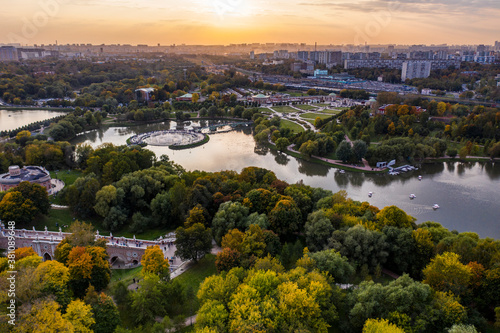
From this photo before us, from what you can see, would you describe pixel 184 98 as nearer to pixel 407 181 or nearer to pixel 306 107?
pixel 306 107

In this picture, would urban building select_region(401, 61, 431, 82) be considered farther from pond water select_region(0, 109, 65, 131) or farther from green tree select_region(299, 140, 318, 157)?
→ pond water select_region(0, 109, 65, 131)

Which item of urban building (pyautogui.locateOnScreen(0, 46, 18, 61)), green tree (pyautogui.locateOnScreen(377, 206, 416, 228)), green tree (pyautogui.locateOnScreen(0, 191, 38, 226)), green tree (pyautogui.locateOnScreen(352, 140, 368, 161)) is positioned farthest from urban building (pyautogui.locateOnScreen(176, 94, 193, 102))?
urban building (pyautogui.locateOnScreen(0, 46, 18, 61))

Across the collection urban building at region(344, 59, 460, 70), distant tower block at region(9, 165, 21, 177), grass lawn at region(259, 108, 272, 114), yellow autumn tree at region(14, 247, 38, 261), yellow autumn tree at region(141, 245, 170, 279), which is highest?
urban building at region(344, 59, 460, 70)

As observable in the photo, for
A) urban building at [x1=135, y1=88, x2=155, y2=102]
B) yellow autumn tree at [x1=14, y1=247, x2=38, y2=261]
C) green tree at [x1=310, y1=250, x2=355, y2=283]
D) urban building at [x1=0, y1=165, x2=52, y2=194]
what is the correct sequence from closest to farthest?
green tree at [x1=310, y1=250, x2=355, y2=283], yellow autumn tree at [x1=14, y1=247, x2=38, y2=261], urban building at [x1=0, y1=165, x2=52, y2=194], urban building at [x1=135, y1=88, x2=155, y2=102]

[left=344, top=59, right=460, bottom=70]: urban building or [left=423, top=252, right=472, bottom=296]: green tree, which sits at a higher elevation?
[left=344, top=59, right=460, bottom=70]: urban building

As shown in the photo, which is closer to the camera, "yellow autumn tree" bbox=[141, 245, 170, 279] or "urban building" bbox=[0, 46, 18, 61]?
"yellow autumn tree" bbox=[141, 245, 170, 279]

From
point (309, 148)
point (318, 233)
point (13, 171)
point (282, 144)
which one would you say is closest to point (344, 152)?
point (309, 148)

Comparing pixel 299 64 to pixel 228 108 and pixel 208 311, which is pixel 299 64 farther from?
pixel 208 311
